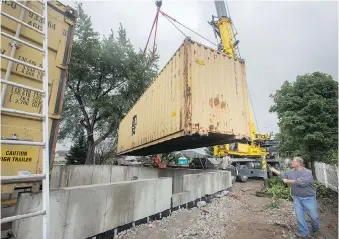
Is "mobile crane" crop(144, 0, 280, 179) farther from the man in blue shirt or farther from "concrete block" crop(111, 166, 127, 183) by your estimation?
the man in blue shirt

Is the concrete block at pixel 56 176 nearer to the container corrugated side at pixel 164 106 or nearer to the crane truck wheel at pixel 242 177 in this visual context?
the container corrugated side at pixel 164 106

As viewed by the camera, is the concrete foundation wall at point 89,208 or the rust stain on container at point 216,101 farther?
the rust stain on container at point 216,101

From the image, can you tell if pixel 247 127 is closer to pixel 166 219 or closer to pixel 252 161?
pixel 166 219

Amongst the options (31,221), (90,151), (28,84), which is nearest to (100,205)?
(31,221)

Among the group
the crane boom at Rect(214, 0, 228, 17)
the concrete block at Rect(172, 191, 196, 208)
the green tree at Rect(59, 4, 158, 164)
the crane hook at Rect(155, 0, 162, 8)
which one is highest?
the crane hook at Rect(155, 0, 162, 8)

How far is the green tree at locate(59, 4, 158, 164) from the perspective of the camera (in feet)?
56.0

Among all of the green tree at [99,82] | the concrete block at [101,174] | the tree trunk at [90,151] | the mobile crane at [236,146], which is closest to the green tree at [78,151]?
the green tree at [99,82]

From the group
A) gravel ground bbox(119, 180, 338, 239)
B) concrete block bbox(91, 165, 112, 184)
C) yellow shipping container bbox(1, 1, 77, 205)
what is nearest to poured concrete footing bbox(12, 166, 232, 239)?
gravel ground bbox(119, 180, 338, 239)

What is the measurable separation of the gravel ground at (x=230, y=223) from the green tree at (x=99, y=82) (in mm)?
12565

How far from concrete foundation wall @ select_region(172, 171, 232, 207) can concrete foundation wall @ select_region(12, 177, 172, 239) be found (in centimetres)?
113

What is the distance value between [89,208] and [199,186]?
14.0 feet

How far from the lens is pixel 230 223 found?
206 inches

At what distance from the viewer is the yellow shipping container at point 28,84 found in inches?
109

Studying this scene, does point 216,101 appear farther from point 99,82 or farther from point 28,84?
point 99,82
